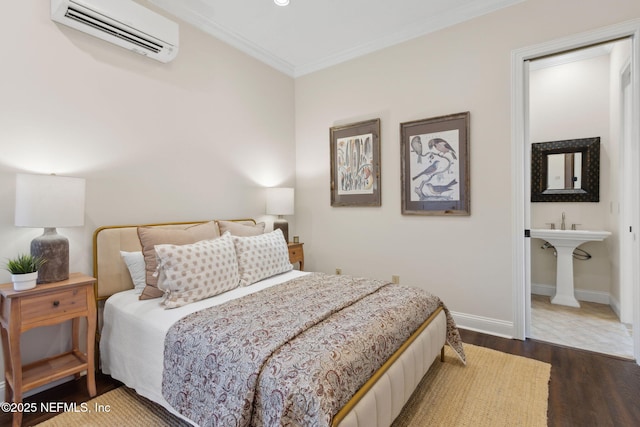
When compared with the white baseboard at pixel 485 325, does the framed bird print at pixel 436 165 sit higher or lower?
higher

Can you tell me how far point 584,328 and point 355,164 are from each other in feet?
9.03

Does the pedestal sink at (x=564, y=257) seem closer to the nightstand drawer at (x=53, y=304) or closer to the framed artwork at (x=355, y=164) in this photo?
the framed artwork at (x=355, y=164)

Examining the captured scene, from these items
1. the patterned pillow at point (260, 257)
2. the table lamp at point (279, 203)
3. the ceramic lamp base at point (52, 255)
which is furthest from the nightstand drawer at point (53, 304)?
the table lamp at point (279, 203)

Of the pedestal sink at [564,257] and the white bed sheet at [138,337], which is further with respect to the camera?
the pedestal sink at [564,257]

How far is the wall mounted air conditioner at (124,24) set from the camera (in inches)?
83.1

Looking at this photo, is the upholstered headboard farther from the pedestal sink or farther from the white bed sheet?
the pedestal sink

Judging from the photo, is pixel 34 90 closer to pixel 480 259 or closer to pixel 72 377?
pixel 72 377

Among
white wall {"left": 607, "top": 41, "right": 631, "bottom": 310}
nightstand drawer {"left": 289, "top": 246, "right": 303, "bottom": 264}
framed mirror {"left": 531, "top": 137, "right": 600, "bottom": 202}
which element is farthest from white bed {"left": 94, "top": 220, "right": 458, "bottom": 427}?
framed mirror {"left": 531, "top": 137, "right": 600, "bottom": 202}

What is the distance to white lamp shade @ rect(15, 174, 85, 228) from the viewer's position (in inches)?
70.7

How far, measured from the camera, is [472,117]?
9.62 feet

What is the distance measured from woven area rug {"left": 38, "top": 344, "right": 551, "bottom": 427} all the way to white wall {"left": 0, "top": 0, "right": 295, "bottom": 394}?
64 cm

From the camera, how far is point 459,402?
1.89 m

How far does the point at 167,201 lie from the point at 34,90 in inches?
44.8

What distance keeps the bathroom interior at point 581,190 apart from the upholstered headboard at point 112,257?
3586mm
